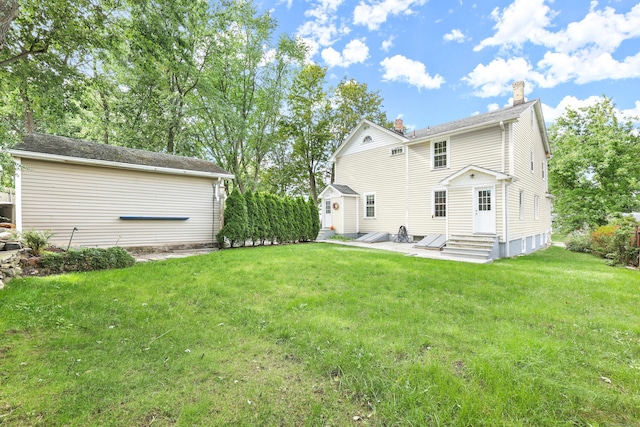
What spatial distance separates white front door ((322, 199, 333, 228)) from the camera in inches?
640

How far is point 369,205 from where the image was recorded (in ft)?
51.0

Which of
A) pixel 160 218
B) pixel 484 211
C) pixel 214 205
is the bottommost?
pixel 160 218

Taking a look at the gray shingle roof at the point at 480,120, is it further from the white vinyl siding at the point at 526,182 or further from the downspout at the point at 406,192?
the downspout at the point at 406,192

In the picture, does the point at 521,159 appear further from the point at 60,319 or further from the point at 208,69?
the point at 208,69

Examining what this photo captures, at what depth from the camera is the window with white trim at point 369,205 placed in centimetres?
1528

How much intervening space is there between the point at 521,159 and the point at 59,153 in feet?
54.0

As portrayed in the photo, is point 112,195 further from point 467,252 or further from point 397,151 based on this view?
point 397,151

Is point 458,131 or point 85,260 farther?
point 458,131

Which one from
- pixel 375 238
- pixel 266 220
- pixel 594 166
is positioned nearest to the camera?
pixel 266 220

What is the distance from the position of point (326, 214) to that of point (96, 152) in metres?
11.3

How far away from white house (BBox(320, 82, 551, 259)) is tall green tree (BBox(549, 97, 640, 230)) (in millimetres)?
3481

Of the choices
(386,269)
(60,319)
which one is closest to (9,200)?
(60,319)

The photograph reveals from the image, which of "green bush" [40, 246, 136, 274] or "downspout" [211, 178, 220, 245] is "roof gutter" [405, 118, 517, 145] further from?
"green bush" [40, 246, 136, 274]

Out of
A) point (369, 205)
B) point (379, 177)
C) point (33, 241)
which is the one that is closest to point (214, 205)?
point (33, 241)
